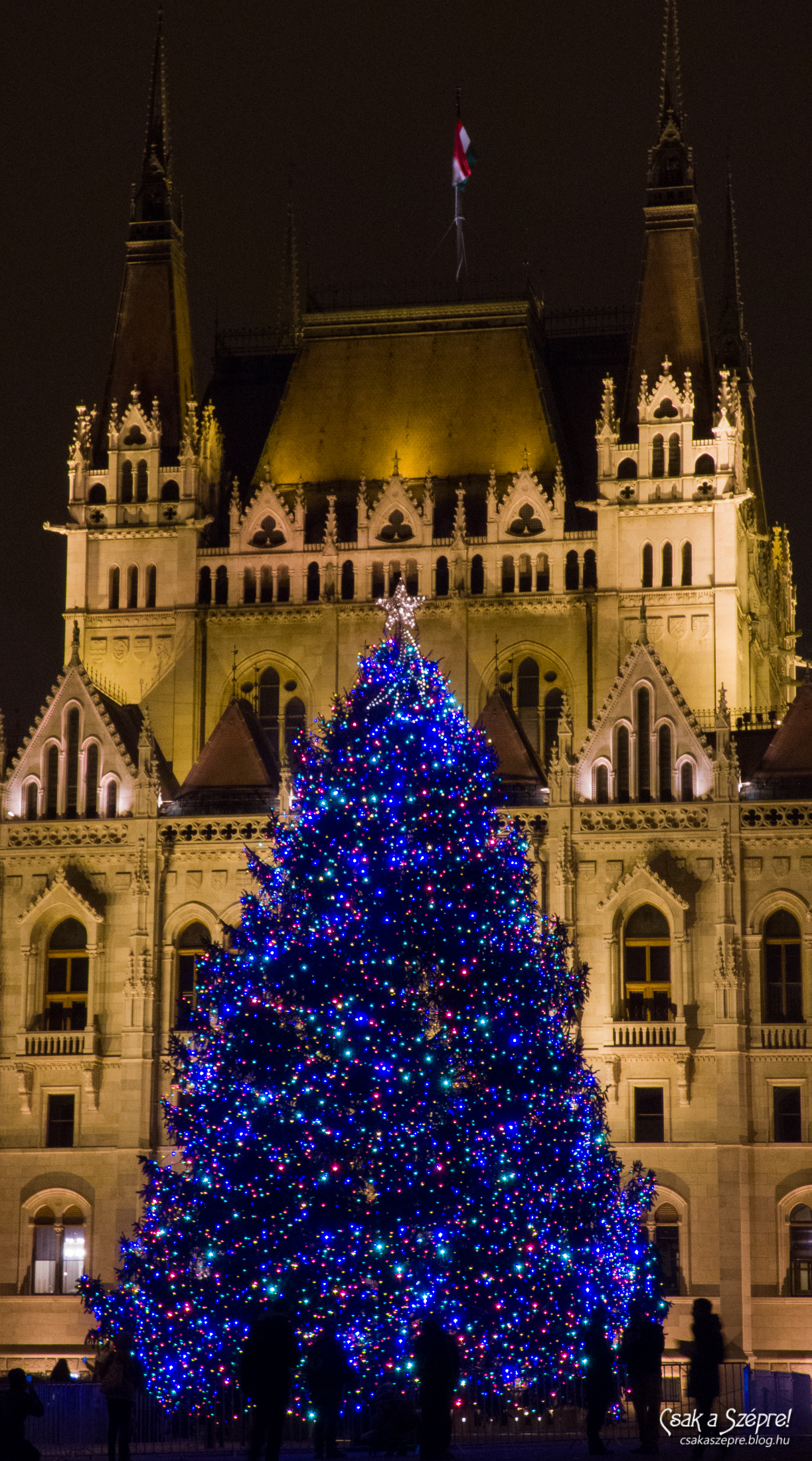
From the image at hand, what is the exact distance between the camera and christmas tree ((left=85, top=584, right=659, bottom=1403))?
146 ft

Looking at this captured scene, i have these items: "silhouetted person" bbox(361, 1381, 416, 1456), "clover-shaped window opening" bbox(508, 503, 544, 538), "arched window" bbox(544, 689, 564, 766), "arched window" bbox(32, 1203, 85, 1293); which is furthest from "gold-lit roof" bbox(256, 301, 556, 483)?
"silhouetted person" bbox(361, 1381, 416, 1456)

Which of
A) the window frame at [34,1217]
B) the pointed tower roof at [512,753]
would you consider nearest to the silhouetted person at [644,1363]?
the pointed tower roof at [512,753]

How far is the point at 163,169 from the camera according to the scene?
79812mm

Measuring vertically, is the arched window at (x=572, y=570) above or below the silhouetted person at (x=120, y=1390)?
above

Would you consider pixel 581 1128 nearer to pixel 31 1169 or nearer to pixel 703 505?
pixel 31 1169

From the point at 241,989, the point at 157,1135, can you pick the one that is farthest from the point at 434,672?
the point at 157,1135

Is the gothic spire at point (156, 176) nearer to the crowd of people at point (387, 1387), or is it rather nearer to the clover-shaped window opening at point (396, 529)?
the clover-shaped window opening at point (396, 529)

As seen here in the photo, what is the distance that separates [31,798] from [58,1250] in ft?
41.6

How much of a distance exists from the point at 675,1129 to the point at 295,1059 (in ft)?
66.3

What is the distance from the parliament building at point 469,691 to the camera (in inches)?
2504

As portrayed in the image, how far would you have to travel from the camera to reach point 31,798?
226 feet

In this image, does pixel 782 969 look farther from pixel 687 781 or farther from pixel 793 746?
pixel 793 746

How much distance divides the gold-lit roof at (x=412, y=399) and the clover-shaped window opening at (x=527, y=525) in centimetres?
214

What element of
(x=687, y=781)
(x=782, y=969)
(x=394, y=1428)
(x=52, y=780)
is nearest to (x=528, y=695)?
(x=687, y=781)
